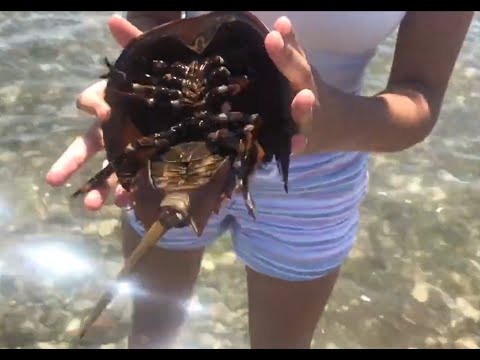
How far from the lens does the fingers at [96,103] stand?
1.32 metres

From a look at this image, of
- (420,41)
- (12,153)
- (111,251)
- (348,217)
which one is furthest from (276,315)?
(12,153)

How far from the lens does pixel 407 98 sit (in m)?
1.70

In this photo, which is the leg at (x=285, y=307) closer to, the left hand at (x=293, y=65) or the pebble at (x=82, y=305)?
the left hand at (x=293, y=65)

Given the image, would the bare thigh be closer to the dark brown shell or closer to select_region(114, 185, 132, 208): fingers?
select_region(114, 185, 132, 208): fingers

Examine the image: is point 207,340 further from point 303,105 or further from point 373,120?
point 303,105

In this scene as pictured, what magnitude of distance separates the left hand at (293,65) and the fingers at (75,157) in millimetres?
436

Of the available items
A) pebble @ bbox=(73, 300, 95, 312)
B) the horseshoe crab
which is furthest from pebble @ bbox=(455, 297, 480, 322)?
the horseshoe crab

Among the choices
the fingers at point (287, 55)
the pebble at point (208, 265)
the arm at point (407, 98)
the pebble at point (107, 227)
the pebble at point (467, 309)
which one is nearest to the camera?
the fingers at point (287, 55)

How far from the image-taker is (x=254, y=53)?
4.39 feet

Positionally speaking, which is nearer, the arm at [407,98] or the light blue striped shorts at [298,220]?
the arm at [407,98]

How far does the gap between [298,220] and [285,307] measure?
0.34 meters

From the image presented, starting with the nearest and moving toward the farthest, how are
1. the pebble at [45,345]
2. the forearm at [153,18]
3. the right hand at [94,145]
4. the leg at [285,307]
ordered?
the right hand at [94,145] → the forearm at [153,18] → the leg at [285,307] → the pebble at [45,345]

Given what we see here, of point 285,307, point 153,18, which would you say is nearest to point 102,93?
point 153,18

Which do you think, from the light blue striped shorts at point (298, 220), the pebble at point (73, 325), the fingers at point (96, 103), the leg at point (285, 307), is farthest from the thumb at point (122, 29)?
the pebble at point (73, 325)
